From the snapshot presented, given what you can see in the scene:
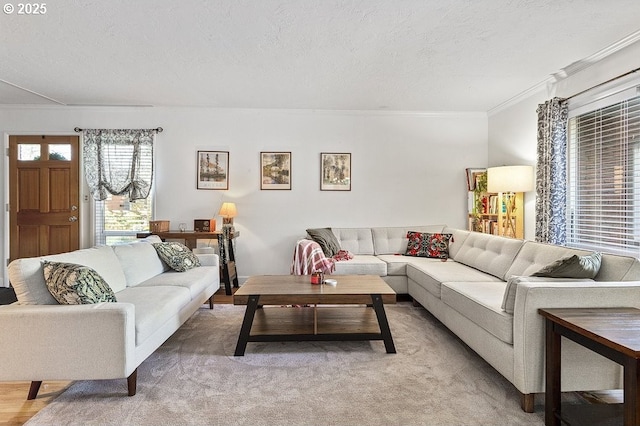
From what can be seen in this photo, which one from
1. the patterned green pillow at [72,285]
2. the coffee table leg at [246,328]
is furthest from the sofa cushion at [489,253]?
the patterned green pillow at [72,285]

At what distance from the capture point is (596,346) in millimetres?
1670

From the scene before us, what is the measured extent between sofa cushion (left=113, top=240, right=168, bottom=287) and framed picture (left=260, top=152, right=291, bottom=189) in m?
1.99

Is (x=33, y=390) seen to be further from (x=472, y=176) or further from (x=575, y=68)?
(x=472, y=176)

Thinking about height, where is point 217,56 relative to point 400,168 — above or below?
above

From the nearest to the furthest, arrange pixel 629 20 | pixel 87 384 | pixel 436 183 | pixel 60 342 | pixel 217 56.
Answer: pixel 60 342 → pixel 87 384 → pixel 629 20 → pixel 217 56 → pixel 436 183

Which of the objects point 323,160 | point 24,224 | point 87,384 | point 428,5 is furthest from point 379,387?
point 24,224

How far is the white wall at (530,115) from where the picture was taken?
10.6 feet

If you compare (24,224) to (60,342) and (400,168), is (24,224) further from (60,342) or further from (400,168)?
(400,168)

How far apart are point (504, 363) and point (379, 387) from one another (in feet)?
2.56

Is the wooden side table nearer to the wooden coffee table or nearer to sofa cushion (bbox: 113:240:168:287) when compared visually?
A: the wooden coffee table

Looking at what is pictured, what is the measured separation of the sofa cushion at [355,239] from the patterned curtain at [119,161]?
9.24 feet

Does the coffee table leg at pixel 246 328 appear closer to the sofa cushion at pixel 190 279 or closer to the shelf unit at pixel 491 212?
the sofa cushion at pixel 190 279

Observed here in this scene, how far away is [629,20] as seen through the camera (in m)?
2.71

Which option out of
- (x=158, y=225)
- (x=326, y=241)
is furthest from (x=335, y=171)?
(x=158, y=225)
